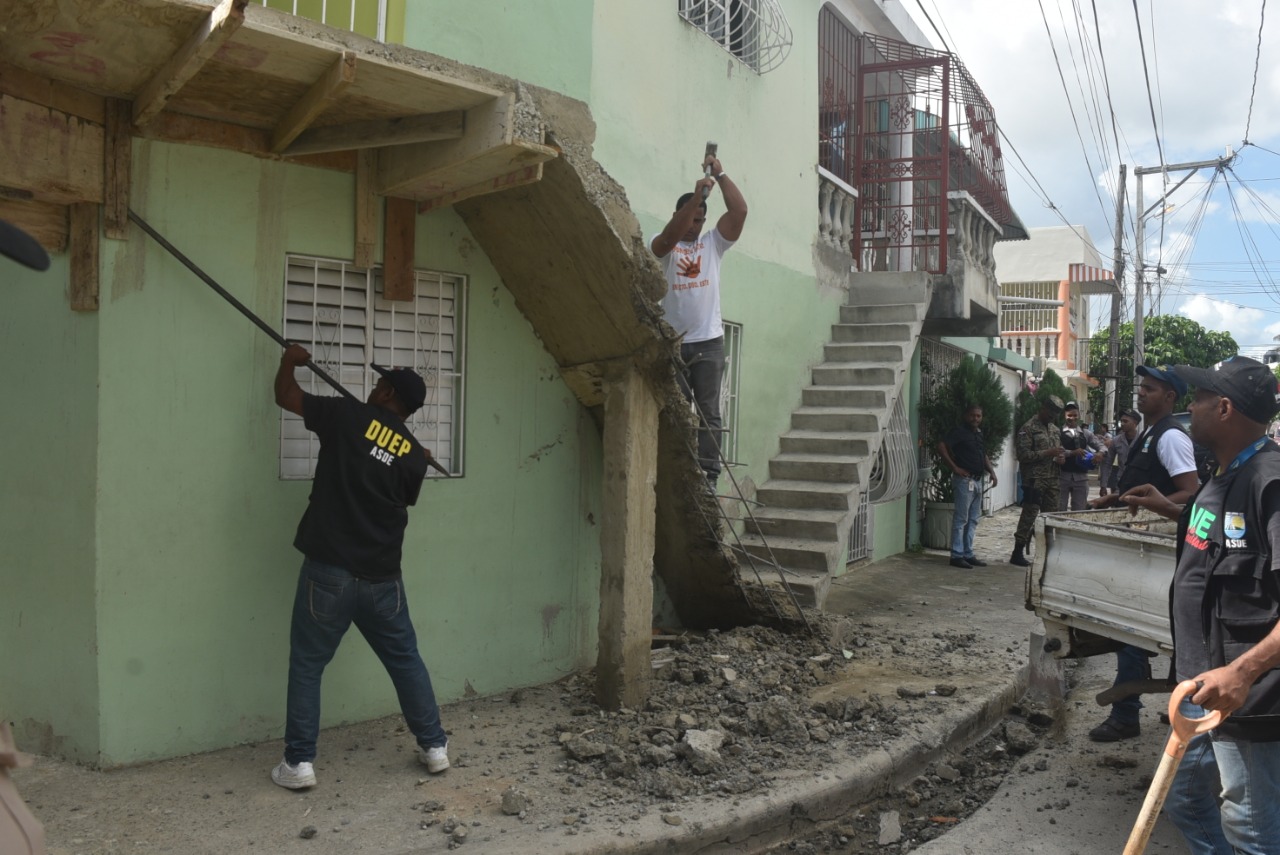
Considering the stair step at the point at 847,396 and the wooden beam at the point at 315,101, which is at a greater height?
the wooden beam at the point at 315,101

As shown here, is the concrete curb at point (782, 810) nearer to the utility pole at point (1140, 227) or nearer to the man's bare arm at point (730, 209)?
the man's bare arm at point (730, 209)

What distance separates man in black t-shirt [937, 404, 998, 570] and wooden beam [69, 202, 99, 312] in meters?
8.91

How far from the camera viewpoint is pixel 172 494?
4.51 metres

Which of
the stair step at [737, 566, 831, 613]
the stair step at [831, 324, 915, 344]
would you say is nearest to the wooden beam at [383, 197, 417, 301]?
the stair step at [737, 566, 831, 613]

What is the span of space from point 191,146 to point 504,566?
272 centimetres

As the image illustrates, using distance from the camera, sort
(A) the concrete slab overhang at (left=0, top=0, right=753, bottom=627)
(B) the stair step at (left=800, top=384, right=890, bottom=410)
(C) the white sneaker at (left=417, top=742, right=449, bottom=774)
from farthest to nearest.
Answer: (B) the stair step at (left=800, top=384, right=890, bottom=410), (C) the white sneaker at (left=417, top=742, right=449, bottom=774), (A) the concrete slab overhang at (left=0, top=0, right=753, bottom=627)

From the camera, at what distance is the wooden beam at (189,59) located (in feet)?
11.2

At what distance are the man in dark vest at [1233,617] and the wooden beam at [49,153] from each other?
173 inches

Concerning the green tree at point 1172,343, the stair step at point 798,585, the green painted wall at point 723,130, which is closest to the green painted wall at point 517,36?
the green painted wall at point 723,130

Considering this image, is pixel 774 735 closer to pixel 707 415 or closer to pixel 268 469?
pixel 707 415

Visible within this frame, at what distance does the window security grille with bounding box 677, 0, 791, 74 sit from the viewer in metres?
7.88

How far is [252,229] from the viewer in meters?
4.73

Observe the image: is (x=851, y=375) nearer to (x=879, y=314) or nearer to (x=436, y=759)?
(x=879, y=314)

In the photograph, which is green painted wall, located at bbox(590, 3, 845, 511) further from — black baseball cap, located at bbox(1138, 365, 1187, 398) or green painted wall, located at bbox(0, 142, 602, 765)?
black baseball cap, located at bbox(1138, 365, 1187, 398)
